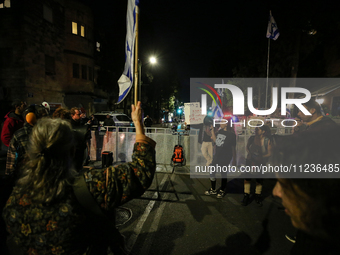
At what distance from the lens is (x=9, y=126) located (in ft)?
16.2

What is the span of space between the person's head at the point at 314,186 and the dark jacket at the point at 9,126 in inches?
238

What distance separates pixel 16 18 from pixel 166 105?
36443 mm

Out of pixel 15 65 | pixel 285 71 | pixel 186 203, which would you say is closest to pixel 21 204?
pixel 186 203

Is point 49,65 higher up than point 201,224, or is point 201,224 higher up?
point 49,65

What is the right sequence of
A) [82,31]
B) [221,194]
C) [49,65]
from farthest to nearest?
[82,31]
[49,65]
[221,194]

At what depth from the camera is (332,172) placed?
102cm

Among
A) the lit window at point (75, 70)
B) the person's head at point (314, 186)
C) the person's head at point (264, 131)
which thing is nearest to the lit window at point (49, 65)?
the lit window at point (75, 70)

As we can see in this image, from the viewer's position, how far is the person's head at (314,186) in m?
0.98

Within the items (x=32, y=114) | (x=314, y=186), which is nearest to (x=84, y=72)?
(x=32, y=114)

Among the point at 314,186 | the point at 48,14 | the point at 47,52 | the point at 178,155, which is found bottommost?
the point at 178,155

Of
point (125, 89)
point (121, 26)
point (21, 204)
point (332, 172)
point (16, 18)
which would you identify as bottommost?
point (21, 204)

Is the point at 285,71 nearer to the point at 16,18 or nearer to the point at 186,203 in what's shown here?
the point at 186,203

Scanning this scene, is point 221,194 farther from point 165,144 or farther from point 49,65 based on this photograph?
point 49,65

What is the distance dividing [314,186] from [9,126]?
20.7ft
